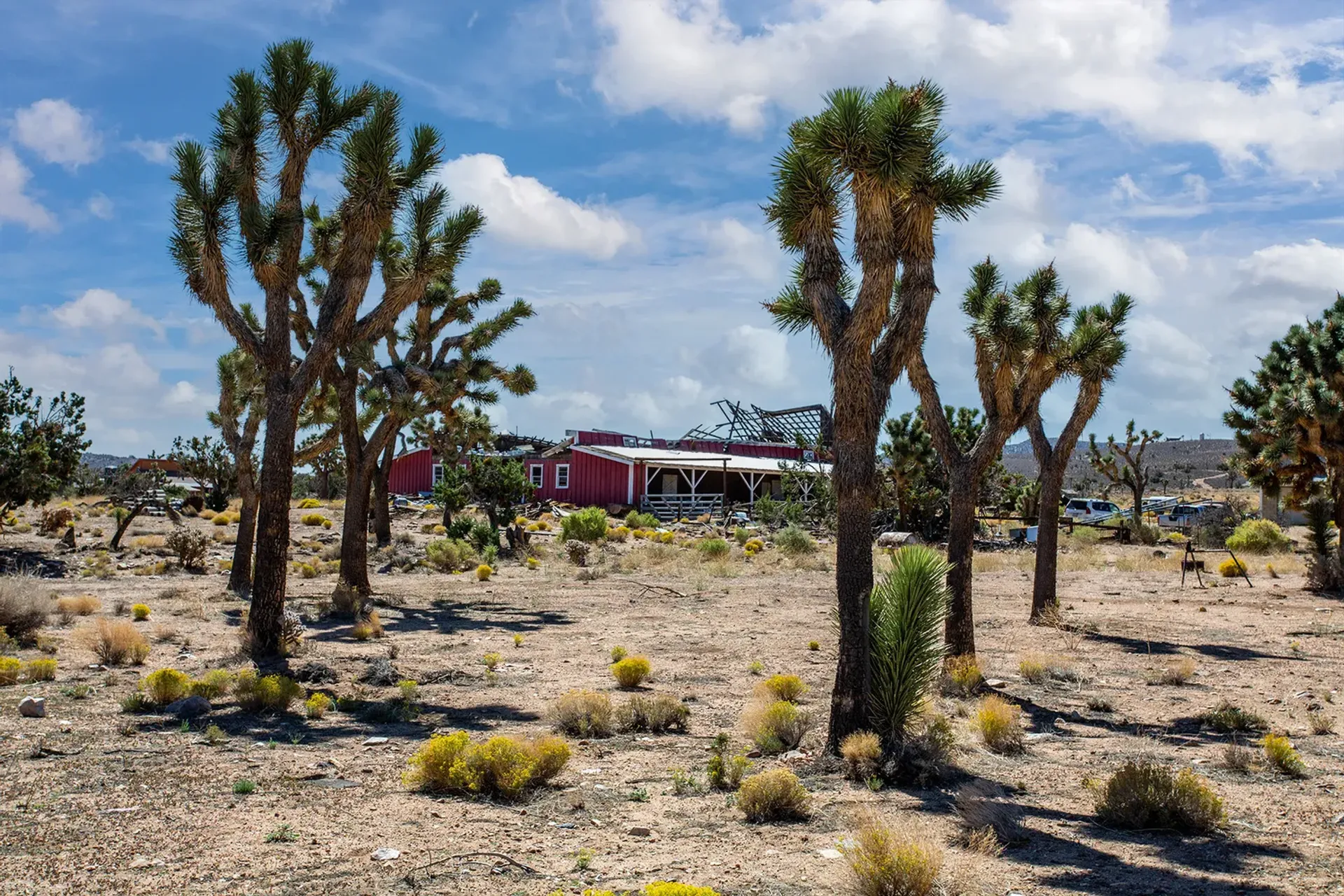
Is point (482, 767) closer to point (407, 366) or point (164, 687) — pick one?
point (164, 687)

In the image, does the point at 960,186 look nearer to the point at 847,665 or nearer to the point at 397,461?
the point at 847,665

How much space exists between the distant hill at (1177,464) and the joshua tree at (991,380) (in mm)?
54707

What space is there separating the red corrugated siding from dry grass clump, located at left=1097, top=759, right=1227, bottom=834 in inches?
1784

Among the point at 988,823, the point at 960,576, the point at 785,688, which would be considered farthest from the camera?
the point at 960,576

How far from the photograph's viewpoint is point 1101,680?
13.0m

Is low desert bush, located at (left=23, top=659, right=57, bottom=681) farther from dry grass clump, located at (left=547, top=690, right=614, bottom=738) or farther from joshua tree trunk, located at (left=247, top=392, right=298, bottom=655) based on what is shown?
dry grass clump, located at (left=547, top=690, right=614, bottom=738)

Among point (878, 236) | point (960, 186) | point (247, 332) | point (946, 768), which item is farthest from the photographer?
point (247, 332)

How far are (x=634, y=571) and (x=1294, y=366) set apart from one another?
18.4 meters

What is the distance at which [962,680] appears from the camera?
11.6 metres

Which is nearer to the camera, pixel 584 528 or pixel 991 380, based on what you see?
pixel 991 380

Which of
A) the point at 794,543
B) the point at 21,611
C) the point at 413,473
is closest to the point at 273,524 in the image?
the point at 21,611

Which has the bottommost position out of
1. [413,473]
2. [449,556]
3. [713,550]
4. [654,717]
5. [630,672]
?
[654,717]

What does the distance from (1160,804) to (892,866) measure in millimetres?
2652

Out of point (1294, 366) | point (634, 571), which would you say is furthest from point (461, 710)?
point (1294, 366)
